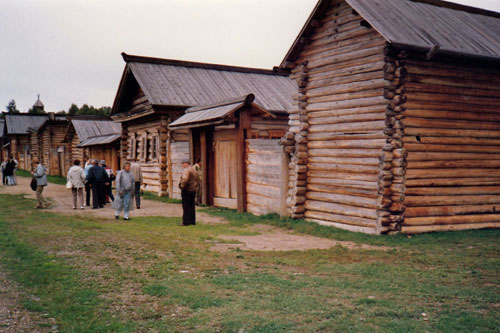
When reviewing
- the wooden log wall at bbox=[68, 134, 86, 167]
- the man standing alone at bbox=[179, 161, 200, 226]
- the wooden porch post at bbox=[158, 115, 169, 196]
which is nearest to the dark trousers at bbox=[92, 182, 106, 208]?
the wooden porch post at bbox=[158, 115, 169, 196]

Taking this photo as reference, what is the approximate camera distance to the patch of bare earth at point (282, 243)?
10.0 metres

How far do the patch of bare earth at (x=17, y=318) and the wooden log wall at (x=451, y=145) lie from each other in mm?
8090

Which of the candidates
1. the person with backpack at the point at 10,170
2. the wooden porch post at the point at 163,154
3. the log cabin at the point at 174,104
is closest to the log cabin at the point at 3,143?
the person with backpack at the point at 10,170

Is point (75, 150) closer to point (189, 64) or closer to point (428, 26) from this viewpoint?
point (189, 64)

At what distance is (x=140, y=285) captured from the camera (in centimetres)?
709

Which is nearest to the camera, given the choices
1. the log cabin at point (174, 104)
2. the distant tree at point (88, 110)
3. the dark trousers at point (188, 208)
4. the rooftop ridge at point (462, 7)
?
the dark trousers at point (188, 208)

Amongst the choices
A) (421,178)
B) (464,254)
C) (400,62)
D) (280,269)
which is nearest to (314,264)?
(280,269)

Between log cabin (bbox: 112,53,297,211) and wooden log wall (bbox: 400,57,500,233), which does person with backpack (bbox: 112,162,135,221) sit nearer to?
log cabin (bbox: 112,53,297,211)

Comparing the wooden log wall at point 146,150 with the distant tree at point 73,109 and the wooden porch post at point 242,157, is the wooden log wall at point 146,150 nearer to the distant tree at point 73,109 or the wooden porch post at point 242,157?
the wooden porch post at point 242,157

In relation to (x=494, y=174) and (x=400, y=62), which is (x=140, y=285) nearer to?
(x=400, y=62)

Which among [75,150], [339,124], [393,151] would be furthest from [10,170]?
[393,151]

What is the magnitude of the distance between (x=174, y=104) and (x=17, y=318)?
17.3 meters

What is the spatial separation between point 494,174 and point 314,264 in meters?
6.79

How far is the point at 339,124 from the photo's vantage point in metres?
12.8
